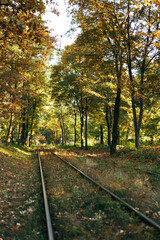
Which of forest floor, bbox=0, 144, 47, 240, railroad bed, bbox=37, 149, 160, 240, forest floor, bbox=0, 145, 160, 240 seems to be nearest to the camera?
railroad bed, bbox=37, 149, 160, 240

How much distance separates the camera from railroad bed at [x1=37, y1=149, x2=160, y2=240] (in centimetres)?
402

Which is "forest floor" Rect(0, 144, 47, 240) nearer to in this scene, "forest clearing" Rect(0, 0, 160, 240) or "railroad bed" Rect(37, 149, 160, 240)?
"forest clearing" Rect(0, 0, 160, 240)

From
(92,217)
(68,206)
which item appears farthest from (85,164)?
(92,217)

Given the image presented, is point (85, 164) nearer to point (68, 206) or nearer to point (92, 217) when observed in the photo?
point (68, 206)

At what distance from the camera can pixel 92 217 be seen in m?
4.93

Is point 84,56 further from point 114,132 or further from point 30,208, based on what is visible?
point 30,208

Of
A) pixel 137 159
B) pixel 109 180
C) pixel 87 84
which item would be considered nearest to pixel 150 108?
pixel 87 84

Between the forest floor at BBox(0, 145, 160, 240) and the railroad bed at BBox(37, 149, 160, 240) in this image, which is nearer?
the railroad bed at BBox(37, 149, 160, 240)

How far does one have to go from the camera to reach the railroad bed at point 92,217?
13.2 feet

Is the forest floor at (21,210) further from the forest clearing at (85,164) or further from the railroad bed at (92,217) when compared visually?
the railroad bed at (92,217)

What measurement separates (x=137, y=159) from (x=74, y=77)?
13.4m

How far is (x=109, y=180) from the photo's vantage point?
7.74 m

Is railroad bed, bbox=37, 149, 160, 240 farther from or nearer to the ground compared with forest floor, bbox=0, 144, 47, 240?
farther from the ground

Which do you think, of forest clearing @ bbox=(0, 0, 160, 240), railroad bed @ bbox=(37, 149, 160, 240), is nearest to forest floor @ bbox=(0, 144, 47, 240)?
forest clearing @ bbox=(0, 0, 160, 240)
